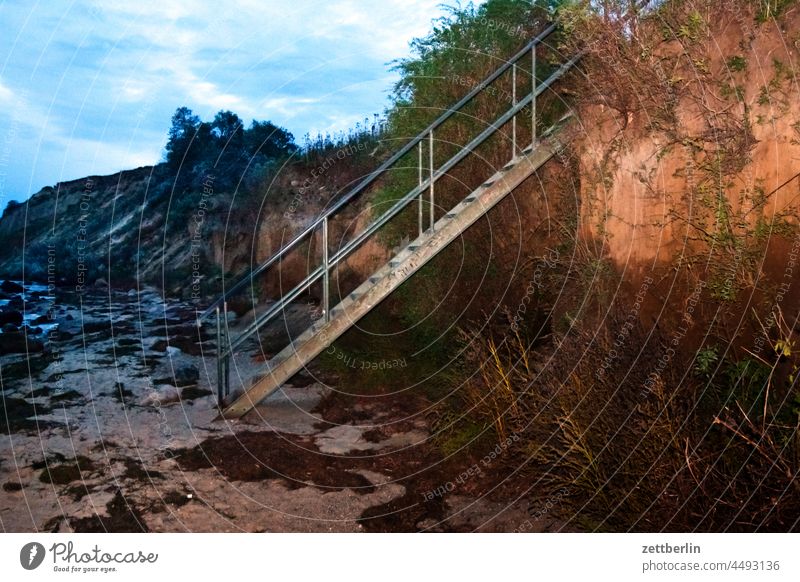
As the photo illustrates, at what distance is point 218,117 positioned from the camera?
22.0 meters

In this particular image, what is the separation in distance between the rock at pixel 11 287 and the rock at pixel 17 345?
9.94 meters

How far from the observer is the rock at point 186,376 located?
417 inches

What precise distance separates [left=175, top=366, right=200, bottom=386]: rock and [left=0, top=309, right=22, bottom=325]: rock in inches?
310

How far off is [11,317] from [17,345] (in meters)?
4.54

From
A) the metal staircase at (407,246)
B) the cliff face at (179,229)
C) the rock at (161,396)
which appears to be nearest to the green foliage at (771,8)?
the metal staircase at (407,246)

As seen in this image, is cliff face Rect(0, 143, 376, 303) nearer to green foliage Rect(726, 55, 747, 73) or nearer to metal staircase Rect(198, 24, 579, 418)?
metal staircase Rect(198, 24, 579, 418)

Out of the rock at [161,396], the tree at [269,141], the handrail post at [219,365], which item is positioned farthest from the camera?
the tree at [269,141]

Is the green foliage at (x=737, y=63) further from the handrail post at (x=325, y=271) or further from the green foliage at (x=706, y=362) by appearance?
the handrail post at (x=325, y=271)

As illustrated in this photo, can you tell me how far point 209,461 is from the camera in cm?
753

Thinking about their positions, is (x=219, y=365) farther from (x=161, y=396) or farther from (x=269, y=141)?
(x=269, y=141)

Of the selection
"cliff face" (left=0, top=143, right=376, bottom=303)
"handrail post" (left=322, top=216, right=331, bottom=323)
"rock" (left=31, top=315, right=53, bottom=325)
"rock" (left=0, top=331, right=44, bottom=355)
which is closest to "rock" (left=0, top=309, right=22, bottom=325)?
"rock" (left=31, top=315, right=53, bottom=325)

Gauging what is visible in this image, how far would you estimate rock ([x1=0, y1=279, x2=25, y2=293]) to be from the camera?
78.1 ft

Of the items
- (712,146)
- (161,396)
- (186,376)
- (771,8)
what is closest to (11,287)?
(186,376)
